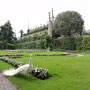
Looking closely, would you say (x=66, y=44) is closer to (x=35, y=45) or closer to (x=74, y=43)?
(x=74, y=43)

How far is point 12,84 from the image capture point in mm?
5090

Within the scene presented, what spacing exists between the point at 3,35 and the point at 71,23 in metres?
31.8

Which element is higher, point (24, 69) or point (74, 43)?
point (74, 43)

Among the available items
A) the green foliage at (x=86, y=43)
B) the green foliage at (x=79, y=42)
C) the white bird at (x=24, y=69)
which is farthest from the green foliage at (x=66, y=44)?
the white bird at (x=24, y=69)

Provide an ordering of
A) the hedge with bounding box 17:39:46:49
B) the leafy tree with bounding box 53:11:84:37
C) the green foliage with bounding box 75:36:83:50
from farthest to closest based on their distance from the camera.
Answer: the hedge with bounding box 17:39:46:49
the leafy tree with bounding box 53:11:84:37
the green foliage with bounding box 75:36:83:50

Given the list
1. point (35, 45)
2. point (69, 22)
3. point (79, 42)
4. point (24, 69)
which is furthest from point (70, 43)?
point (24, 69)

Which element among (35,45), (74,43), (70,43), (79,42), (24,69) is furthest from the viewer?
(35,45)

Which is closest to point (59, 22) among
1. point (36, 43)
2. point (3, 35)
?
point (36, 43)

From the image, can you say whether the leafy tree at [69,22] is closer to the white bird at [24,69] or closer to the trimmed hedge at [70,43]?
the trimmed hedge at [70,43]

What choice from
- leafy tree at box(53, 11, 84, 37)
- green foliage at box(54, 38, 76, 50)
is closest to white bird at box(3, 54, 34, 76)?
green foliage at box(54, 38, 76, 50)

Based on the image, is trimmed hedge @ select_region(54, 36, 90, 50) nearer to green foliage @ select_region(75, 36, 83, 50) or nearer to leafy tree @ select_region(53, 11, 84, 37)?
green foliage @ select_region(75, 36, 83, 50)

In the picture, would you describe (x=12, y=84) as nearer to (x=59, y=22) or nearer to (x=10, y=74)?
(x=10, y=74)

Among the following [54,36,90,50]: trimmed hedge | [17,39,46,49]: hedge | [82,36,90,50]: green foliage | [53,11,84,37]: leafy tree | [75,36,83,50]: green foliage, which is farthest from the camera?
[17,39,46,49]: hedge

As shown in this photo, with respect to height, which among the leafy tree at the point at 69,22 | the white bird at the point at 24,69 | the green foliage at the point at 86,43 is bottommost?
the white bird at the point at 24,69
